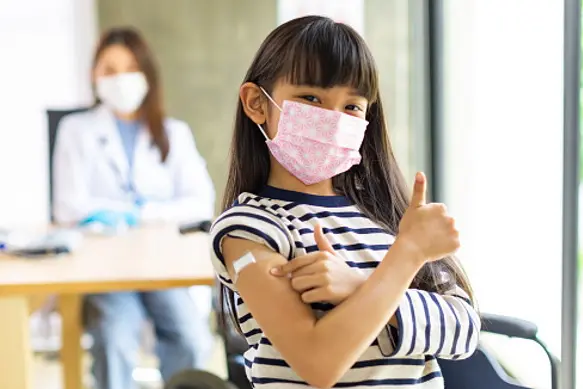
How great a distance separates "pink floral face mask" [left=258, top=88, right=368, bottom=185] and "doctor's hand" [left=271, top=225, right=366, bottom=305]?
16cm

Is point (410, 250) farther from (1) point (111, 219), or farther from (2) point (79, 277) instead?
(1) point (111, 219)

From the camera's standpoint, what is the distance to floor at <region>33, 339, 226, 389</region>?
9.52 ft

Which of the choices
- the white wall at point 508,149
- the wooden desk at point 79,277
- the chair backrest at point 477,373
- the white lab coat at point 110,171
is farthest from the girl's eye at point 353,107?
the white lab coat at point 110,171

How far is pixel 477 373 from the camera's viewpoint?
128 cm

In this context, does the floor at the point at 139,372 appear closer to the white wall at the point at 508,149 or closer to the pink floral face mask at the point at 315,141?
the white wall at the point at 508,149

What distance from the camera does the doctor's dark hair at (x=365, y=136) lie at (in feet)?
3.32

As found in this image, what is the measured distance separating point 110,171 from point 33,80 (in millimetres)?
1114

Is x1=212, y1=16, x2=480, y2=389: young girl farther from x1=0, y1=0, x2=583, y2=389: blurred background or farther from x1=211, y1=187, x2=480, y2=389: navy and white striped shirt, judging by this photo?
x1=0, y1=0, x2=583, y2=389: blurred background

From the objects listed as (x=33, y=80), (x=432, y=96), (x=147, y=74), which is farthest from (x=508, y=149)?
(x=33, y=80)

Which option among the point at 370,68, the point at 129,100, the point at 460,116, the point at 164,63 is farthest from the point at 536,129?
the point at 164,63

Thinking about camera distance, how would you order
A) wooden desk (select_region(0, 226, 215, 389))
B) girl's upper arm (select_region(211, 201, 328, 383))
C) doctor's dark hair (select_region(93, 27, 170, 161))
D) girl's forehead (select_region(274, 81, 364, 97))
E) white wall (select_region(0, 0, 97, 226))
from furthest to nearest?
white wall (select_region(0, 0, 97, 226)), doctor's dark hair (select_region(93, 27, 170, 161)), wooden desk (select_region(0, 226, 215, 389)), girl's forehead (select_region(274, 81, 364, 97)), girl's upper arm (select_region(211, 201, 328, 383))

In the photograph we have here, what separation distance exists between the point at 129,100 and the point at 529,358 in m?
1.67

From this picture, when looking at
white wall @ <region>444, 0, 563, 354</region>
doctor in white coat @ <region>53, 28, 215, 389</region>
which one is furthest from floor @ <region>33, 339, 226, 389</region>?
white wall @ <region>444, 0, 563, 354</region>

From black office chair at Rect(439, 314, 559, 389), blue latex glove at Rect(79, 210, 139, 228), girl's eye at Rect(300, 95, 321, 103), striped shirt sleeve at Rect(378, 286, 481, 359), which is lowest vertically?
black office chair at Rect(439, 314, 559, 389)
